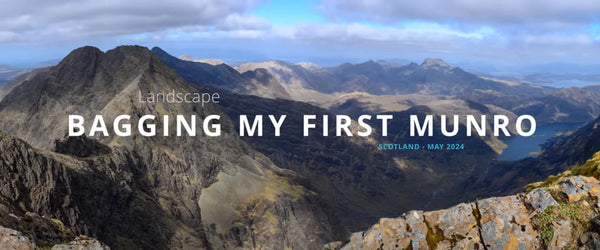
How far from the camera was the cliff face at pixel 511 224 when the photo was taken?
89.1ft

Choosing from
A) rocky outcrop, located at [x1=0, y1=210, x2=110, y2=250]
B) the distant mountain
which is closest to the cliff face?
rocky outcrop, located at [x1=0, y1=210, x2=110, y2=250]

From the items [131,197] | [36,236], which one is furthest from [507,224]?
[131,197]

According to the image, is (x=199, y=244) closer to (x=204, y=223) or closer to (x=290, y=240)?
(x=204, y=223)

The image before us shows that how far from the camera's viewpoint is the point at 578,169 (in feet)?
114

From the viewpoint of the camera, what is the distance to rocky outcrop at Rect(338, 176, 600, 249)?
27.3 m

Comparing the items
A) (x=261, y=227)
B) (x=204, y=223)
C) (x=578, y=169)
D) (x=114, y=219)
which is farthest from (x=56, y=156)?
(x=578, y=169)

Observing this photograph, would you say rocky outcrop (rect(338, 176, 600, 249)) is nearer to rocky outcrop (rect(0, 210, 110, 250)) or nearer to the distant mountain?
rocky outcrop (rect(0, 210, 110, 250))

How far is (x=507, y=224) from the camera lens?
2903 centimetres

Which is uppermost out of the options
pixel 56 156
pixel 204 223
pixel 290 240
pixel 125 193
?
pixel 56 156

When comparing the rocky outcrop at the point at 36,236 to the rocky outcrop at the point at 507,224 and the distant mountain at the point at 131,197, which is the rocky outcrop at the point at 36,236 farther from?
the distant mountain at the point at 131,197

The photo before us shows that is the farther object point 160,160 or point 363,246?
point 160,160

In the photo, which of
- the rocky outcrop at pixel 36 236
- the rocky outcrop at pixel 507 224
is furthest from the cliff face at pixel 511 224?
the rocky outcrop at pixel 36 236

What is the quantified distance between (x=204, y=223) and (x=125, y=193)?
138 feet

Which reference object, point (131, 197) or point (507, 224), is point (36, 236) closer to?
point (507, 224)
